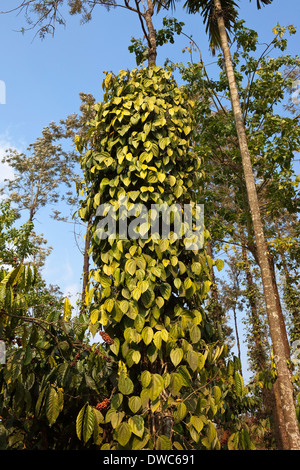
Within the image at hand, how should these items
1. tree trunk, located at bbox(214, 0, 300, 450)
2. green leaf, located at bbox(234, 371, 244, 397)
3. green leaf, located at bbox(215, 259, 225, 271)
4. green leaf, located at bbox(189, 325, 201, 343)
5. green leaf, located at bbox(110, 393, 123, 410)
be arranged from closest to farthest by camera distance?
green leaf, located at bbox(110, 393, 123, 410) → green leaf, located at bbox(189, 325, 201, 343) → green leaf, located at bbox(234, 371, 244, 397) → green leaf, located at bbox(215, 259, 225, 271) → tree trunk, located at bbox(214, 0, 300, 450)

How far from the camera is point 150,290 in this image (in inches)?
87.0

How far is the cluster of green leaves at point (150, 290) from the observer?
2.08m

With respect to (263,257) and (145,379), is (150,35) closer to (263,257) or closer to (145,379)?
(263,257)

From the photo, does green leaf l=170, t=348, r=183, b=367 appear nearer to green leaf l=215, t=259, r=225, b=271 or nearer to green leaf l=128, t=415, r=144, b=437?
green leaf l=128, t=415, r=144, b=437

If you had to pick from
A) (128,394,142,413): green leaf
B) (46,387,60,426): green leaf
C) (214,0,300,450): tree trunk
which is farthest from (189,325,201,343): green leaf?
(214,0,300,450): tree trunk

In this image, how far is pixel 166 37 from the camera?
7.03 m

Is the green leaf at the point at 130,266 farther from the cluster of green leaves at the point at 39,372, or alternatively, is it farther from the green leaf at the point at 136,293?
the cluster of green leaves at the point at 39,372

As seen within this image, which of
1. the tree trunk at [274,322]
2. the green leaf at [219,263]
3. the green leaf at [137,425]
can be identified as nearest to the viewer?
the green leaf at [137,425]

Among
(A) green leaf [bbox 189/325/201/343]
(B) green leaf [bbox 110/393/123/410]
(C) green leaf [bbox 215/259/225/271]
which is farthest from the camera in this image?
(C) green leaf [bbox 215/259/225/271]

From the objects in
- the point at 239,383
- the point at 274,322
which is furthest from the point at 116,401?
the point at 274,322

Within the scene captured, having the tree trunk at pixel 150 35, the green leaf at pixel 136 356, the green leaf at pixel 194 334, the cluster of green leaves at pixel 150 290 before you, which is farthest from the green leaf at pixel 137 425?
the tree trunk at pixel 150 35

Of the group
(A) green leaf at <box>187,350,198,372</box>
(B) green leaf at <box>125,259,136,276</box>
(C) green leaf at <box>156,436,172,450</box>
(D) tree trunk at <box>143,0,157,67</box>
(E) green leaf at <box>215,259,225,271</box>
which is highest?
(D) tree trunk at <box>143,0,157,67</box>

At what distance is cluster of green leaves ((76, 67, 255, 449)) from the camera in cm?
208
